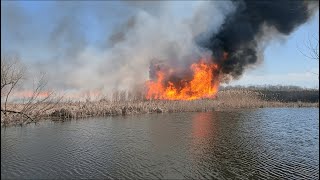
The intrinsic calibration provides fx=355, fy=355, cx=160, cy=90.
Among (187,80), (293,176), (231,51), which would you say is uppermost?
(231,51)

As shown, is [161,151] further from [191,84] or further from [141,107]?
[191,84]

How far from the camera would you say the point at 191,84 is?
211 ft

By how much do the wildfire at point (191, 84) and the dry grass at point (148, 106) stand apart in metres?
3.08

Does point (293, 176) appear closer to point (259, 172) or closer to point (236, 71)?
point (259, 172)

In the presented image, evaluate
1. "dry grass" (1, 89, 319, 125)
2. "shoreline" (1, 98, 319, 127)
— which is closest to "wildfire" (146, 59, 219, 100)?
"dry grass" (1, 89, 319, 125)

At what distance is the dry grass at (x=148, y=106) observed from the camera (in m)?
40.3

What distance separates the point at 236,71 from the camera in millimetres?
62344

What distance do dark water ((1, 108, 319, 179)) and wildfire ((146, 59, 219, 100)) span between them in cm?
2821

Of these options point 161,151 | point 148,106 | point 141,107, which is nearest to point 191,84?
point 148,106

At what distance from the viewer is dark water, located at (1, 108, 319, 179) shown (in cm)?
1803

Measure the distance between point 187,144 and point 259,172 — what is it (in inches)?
295

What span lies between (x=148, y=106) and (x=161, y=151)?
87.2ft

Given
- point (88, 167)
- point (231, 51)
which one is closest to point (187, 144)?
point (88, 167)

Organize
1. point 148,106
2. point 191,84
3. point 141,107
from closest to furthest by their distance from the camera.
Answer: point 141,107, point 148,106, point 191,84
